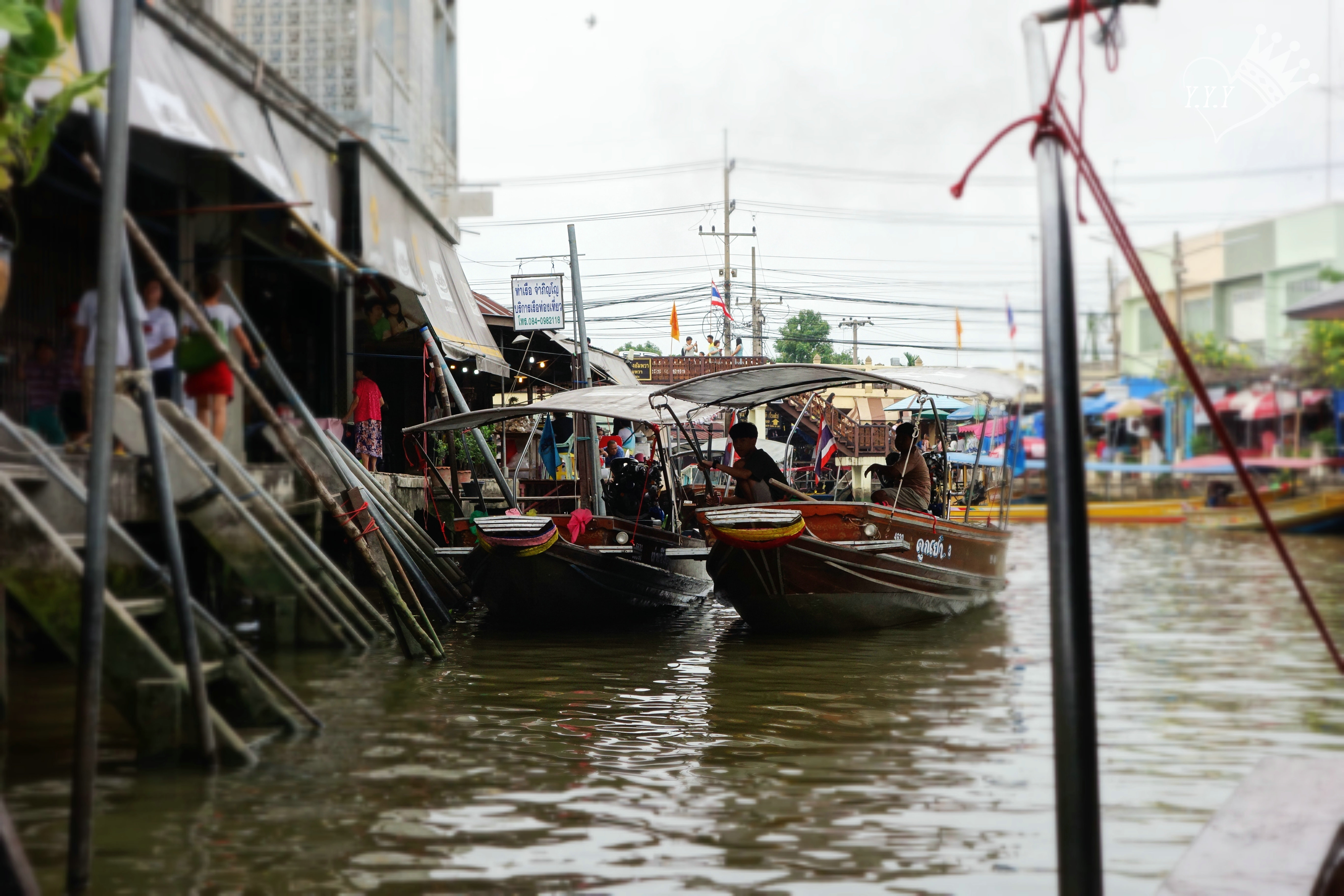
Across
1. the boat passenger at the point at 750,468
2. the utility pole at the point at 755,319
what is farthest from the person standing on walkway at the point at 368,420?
the utility pole at the point at 755,319

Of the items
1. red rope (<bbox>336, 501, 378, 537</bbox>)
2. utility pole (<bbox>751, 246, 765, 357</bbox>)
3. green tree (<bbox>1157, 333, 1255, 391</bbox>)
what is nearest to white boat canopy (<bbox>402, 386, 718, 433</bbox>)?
red rope (<bbox>336, 501, 378, 537</bbox>)

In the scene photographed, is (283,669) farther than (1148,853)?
Yes

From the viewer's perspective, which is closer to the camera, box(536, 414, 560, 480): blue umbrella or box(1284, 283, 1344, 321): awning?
box(1284, 283, 1344, 321): awning

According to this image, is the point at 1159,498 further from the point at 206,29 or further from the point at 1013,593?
the point at 1013,593

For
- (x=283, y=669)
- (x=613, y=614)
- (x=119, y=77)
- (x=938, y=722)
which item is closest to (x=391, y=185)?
(x=119, y=77)

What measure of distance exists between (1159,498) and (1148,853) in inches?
49.7

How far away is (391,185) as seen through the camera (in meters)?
3.98

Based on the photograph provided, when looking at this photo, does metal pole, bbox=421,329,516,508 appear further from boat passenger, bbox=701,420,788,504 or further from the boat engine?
boat passenger, bbox=701,420,788,504

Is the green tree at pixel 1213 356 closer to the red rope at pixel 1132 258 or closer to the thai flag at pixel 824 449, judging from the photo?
the red rope at pixel 1132 258

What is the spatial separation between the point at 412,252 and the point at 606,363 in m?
11.5

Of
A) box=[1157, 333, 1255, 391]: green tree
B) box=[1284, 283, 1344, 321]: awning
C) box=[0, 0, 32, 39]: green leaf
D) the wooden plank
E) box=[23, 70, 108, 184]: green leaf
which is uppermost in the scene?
box=[0, 0, 32, 39]: green leaf

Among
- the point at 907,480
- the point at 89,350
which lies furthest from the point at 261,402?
the point at 907,480

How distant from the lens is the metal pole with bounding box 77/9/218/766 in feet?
8.94

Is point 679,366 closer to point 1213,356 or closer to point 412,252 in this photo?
point 412,252
